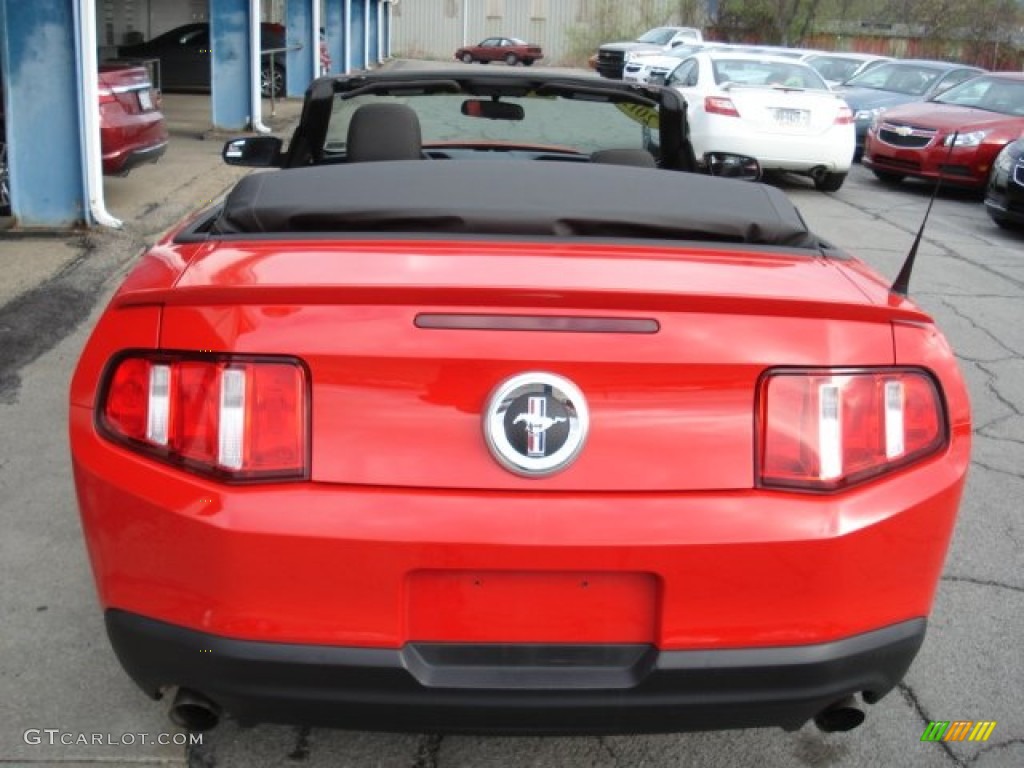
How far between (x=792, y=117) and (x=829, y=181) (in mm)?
1278

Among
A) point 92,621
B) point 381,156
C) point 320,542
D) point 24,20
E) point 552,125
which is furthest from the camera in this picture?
point 24,20

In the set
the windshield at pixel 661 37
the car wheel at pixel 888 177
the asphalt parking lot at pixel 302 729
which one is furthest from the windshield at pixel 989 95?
the windshield at pixel 661 37

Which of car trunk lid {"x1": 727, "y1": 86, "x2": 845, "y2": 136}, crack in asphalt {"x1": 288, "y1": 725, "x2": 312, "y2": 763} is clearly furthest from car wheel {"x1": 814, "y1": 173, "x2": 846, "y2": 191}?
crack in asphalt {"x1": 288, "y1": 725, "x2": 312, "y2": 763}

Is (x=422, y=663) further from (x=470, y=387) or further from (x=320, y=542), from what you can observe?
(x=470, y=387)

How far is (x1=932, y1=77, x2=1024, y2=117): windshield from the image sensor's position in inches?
528

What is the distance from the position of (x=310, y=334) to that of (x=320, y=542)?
0.38 m

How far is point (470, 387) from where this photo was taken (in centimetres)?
192

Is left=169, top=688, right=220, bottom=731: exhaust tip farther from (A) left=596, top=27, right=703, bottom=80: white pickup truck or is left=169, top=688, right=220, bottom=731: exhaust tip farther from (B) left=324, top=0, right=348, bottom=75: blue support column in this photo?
(A) left=596, top=27, right=703, bottom=80: white pickup truck

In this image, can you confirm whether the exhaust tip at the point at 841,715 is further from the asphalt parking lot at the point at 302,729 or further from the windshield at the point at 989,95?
the windshield at the point at 989,95

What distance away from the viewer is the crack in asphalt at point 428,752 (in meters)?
2.57

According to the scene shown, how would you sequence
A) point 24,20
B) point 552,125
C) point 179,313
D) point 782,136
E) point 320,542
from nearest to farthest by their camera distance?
point 320,542, point 179,313, point 552,125, point 24,20, point 782,136

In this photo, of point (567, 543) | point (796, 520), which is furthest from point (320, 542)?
point (796, 520)

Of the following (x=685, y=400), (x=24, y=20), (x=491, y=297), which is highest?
(x=24, y=20)

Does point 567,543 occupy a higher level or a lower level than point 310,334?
lower
